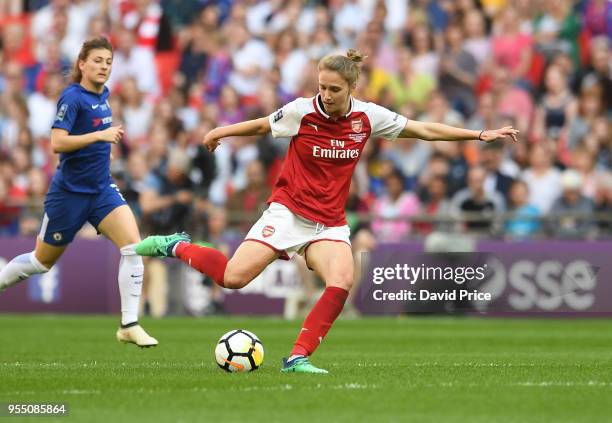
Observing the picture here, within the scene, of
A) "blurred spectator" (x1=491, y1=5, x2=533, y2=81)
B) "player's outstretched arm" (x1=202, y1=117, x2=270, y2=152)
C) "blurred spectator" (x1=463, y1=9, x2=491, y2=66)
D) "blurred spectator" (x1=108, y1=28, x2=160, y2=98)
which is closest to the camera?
"player's outstretched arm" (x1=202, y1=117, x2=270, y2=152)

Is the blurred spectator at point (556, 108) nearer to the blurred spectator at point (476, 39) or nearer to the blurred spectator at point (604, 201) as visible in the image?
the blurred spectator at point (604, 201)

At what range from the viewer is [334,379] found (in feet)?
30.5

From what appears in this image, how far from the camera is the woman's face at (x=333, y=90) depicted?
9500mm

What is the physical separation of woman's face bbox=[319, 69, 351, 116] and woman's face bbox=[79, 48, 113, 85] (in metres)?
2.73

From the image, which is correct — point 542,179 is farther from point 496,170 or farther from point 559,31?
point 559,31

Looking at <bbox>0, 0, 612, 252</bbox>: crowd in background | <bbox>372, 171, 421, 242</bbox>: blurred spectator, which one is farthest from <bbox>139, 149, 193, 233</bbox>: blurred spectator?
<bbox>372, 171, 421, 242</bbox>: blurred spectator

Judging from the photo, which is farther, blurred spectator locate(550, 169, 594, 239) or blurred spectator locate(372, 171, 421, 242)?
blurred spectator locate(372, 171, 421, 242)

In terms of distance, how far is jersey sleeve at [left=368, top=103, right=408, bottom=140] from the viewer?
10.0 metres

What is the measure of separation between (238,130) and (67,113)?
2.28 metres

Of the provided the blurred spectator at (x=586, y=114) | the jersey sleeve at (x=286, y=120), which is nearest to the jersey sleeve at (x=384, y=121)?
the jersey sleeve at (x=286, y=120)

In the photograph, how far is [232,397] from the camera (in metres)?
8.23

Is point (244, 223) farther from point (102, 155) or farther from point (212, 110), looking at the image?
point (102, 155)

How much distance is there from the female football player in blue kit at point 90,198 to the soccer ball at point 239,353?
1.93 meters

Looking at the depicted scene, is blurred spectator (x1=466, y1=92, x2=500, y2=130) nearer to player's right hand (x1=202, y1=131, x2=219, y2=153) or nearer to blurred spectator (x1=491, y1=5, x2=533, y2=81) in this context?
blurred spectator (x1=491, y1=5, x2=533, y2=81)
